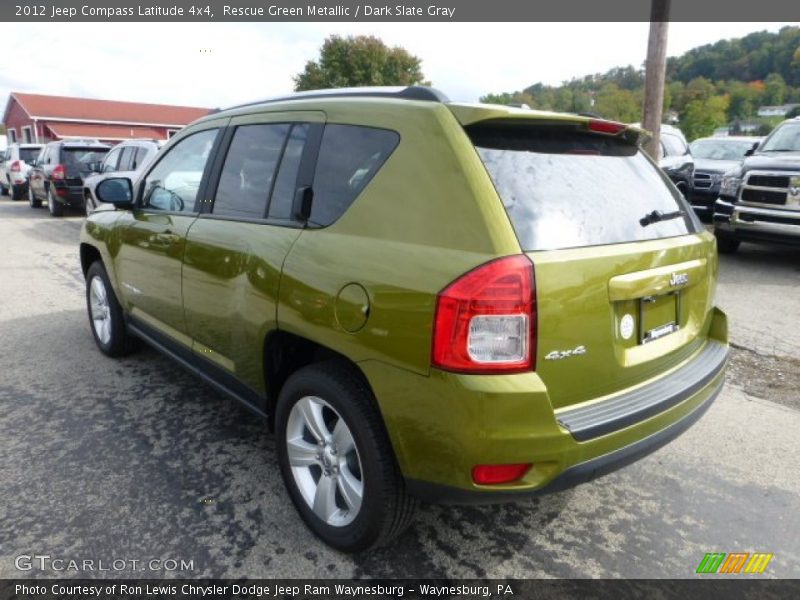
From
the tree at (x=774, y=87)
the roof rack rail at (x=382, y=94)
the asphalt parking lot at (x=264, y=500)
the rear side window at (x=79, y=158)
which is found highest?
the tree at (x=774, y=87)

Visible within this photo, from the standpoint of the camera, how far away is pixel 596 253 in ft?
7.00

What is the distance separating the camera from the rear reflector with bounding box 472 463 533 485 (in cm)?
197

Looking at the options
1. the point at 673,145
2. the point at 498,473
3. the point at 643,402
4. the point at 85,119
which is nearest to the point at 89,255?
the point at 498,473

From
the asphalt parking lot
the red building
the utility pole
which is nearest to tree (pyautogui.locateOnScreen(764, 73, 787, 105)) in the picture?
the red building

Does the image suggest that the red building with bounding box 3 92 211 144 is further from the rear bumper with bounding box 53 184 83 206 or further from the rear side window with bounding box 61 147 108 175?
the rear bumper with bounding box 53 184 83 206

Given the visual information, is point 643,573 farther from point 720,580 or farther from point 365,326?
point 365,326

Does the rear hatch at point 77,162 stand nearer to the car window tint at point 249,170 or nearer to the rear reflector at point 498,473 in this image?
the car window tint at point 249,170

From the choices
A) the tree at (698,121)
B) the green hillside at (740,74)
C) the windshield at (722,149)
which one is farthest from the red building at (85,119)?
the green hillside at (740,74)

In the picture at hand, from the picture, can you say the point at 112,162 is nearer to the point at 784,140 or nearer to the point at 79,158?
the point at 79,158

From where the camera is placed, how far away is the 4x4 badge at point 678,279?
240 cm

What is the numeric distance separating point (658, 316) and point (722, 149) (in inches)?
487

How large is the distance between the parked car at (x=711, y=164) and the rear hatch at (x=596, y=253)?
28.9ft

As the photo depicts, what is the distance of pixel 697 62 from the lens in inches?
3263

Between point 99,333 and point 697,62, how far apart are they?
96.4 m
